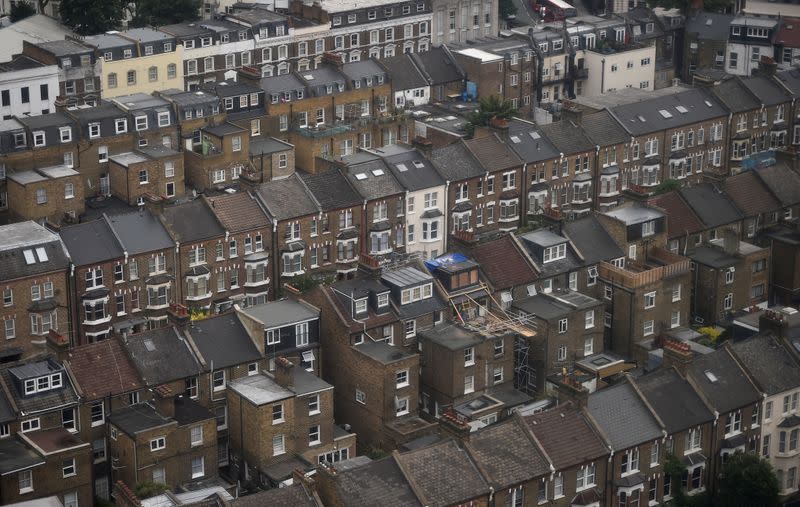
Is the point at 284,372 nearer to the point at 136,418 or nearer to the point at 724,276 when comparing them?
the point at 136,418

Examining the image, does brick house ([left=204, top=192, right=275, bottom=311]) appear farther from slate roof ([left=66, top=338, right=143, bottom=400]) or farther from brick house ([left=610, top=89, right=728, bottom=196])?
brick house ([left=610, top=89, right=728, bottom=196])

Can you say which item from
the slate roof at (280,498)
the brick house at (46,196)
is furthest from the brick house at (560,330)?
the brick house at (46,196)

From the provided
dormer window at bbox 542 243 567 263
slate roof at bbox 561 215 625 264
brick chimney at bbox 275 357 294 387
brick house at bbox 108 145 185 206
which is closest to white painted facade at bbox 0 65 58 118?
brick house at bbox 108 145 185 206

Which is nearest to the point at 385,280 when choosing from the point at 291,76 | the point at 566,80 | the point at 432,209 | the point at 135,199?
the point at 432,209

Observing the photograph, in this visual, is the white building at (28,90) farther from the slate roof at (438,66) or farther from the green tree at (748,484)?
the green tree at (748,484)

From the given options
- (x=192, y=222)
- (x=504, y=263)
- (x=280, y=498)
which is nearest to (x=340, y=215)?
(x=192, y=222)

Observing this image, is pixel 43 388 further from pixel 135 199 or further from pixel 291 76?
pixel 291 76
